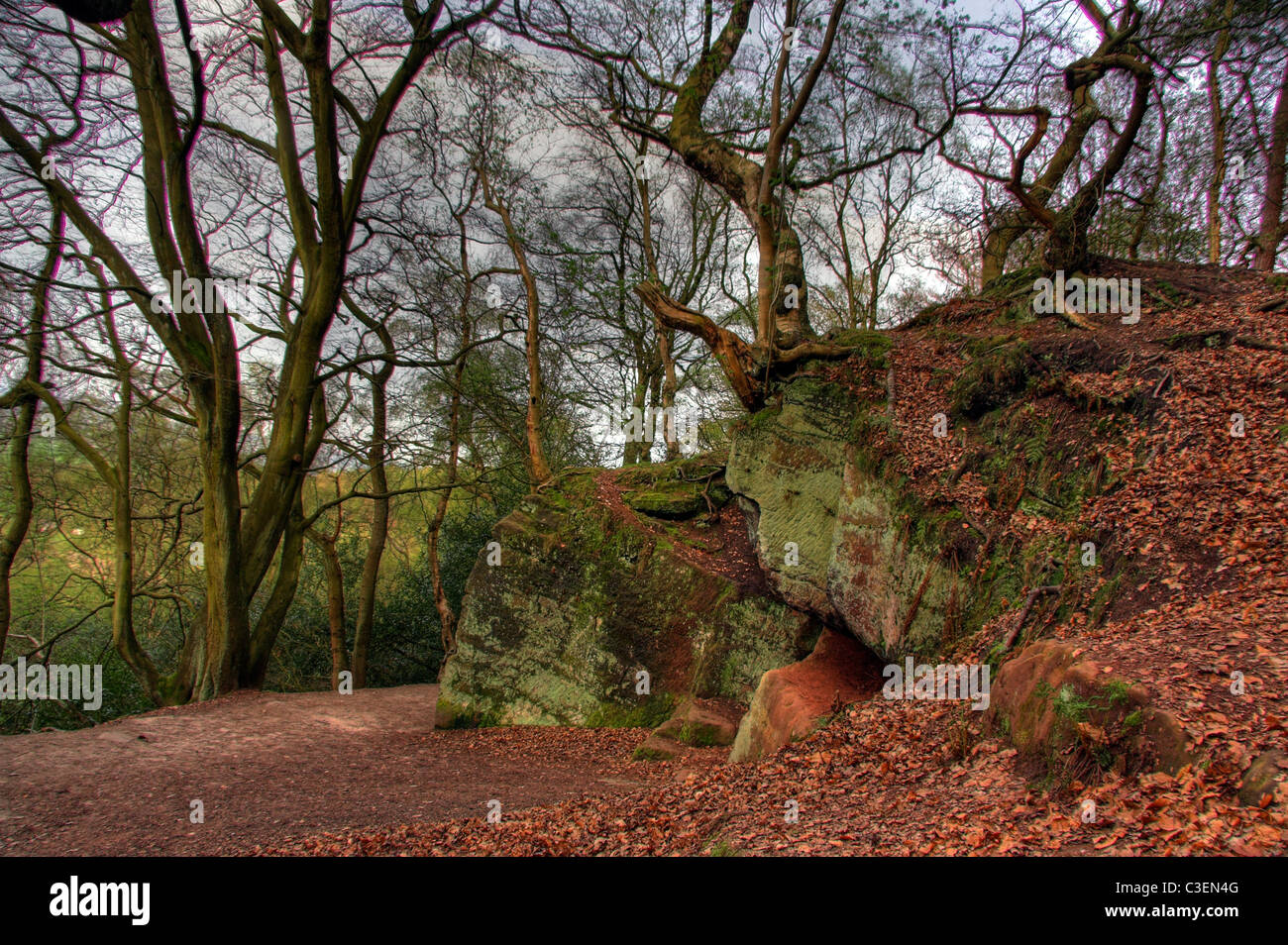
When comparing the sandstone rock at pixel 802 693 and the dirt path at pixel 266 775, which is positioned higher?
the sandstone rock at pixel 802 693

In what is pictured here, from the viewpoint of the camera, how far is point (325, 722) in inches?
359

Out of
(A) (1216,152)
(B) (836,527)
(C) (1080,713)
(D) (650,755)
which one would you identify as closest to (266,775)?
(D) (650,755)

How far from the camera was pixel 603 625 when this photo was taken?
9.28 metres

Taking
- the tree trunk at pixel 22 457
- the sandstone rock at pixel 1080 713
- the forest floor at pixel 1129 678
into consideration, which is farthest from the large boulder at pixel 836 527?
the tree trunk at pixel 22 457

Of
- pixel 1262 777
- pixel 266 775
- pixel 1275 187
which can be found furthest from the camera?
pixel 1275 187

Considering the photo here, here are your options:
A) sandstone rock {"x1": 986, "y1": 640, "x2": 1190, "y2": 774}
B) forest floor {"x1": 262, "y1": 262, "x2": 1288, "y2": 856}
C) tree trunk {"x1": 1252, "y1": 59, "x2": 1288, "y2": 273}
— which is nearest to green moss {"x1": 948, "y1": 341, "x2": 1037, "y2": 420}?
forest floor {"x1": 262, "y1": 262, "x2": 1288, "y2": 856}

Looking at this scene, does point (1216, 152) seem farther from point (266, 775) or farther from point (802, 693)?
point (266, 775)

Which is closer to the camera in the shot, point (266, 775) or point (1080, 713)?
A: point (1080, 713)

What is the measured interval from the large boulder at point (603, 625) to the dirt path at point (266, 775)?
0.51 metres

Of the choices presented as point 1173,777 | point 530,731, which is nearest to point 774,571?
point 530,731

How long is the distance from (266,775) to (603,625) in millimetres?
4324

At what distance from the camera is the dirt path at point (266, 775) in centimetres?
492

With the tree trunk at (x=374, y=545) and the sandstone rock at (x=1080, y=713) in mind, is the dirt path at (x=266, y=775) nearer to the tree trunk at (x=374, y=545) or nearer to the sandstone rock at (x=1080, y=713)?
the sandstone rock at (x=1080, y=713)
